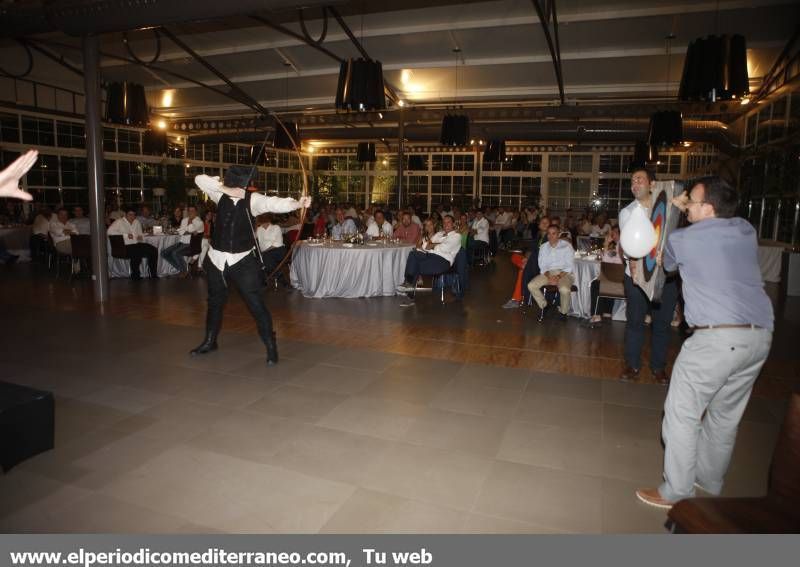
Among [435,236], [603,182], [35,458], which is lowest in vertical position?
[35,458]

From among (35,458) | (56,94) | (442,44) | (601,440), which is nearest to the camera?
(35,458)

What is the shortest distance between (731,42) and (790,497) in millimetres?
4952

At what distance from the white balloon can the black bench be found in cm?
305

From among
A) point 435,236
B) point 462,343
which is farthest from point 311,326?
point 435,236

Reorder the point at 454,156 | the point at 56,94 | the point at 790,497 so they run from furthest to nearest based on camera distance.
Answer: the point at 454,156, the point at 56,94, the point at 790,497

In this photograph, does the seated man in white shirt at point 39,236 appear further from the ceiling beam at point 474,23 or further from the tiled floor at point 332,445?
the tiled floor at point 332,445

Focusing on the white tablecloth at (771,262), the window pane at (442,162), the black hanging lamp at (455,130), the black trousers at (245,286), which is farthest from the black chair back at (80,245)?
the window pane at (442,162)

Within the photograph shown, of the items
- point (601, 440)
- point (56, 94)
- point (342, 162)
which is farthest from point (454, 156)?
point (601, 440)

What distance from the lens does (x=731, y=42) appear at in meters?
5.09

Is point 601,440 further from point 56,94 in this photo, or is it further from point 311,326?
point 56,94

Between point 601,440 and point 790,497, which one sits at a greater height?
point 790,497

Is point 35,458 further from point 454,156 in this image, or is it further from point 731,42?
point 454,156

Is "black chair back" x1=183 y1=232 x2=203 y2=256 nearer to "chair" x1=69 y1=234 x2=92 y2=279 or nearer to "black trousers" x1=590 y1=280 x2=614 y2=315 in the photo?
"chair" x1=69 y1=234 x2=92 y2=279

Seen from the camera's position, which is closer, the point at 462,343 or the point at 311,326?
the point at 462,343
